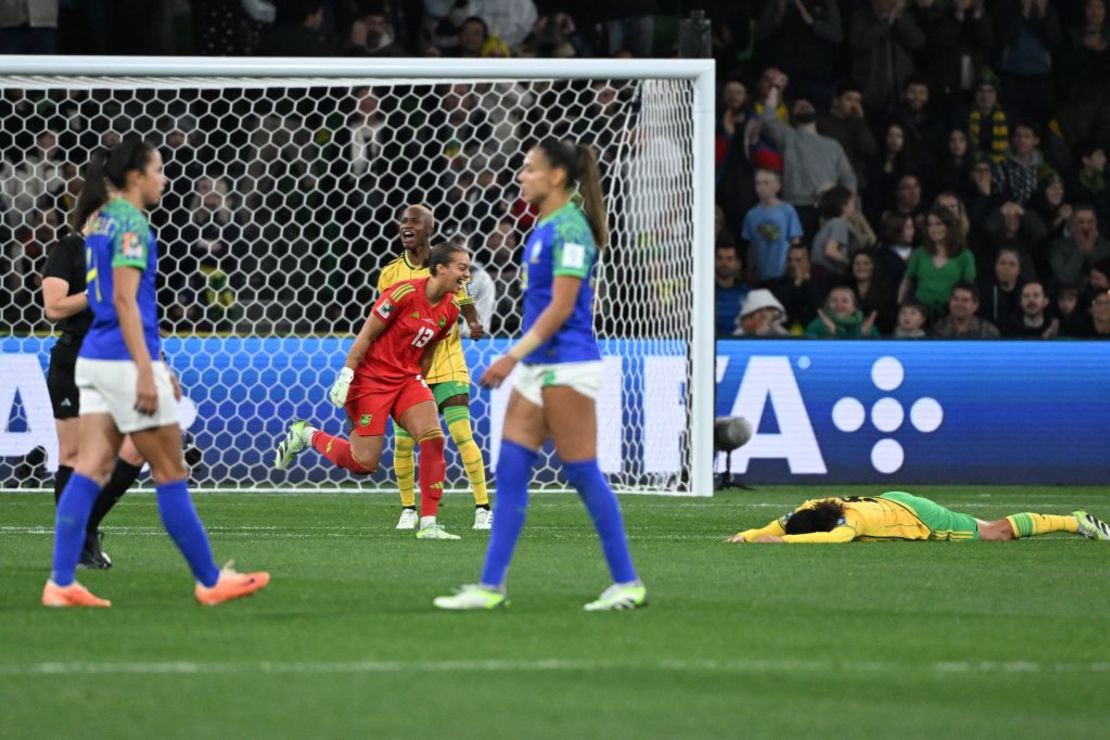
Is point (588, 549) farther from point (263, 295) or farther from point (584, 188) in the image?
point (263, 295)

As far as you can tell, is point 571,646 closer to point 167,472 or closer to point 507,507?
point 507,507

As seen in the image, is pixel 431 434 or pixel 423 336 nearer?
pixel 431 434

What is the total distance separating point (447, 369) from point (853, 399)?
4.95 m

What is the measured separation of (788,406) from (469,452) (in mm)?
4729

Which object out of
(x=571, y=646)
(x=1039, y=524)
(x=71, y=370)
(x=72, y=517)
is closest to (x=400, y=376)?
(x=71, y=370)

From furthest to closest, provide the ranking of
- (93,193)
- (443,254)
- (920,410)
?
(920,410) < (443,254) < (93,193)

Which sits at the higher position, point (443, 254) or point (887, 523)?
point (443, 254)

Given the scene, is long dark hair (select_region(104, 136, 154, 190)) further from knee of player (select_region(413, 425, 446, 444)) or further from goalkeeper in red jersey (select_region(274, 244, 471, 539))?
knee of player (select_region(413, 425, 446, 444))

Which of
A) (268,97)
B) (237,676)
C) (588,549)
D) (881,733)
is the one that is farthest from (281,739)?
(268,97)

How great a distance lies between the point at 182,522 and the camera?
7.79 metres

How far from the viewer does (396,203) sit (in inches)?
679

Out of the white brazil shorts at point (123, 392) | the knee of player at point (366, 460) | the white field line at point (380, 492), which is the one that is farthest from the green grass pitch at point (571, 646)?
the white field line at point (380, 492)

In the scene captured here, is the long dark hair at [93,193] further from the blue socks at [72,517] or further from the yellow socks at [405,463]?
the yellow socks at [405,463]

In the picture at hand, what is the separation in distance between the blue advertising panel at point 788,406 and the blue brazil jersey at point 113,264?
307 inches
